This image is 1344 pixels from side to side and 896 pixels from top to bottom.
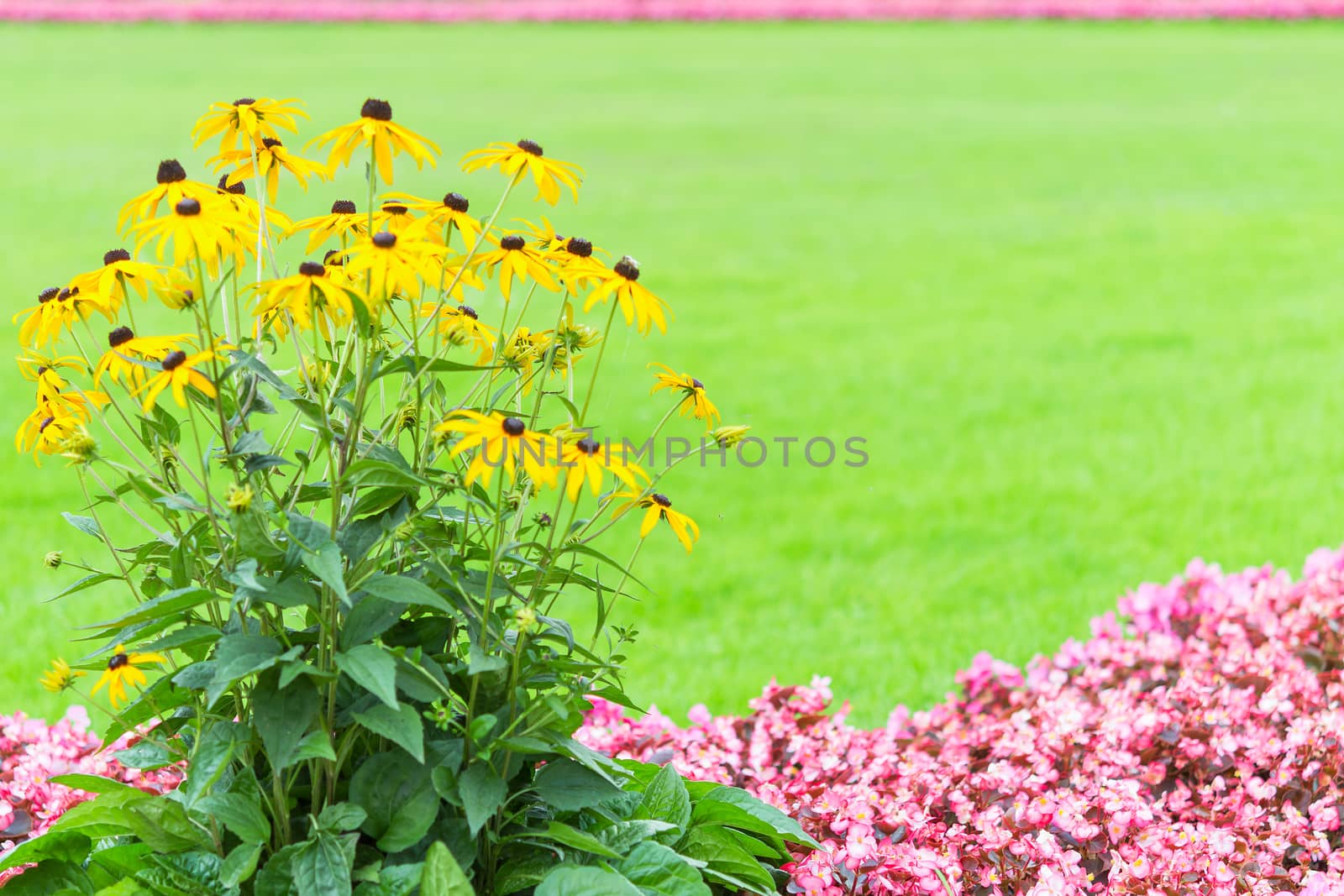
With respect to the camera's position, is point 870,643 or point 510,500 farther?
point 870,643

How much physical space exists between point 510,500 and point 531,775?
416 millimetres

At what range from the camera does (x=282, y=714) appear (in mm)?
1684

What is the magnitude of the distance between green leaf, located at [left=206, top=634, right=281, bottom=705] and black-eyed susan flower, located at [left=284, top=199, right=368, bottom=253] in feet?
1.82

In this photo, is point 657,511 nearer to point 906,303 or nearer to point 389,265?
point 389,265

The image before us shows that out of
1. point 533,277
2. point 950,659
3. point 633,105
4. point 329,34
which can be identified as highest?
point 329,34

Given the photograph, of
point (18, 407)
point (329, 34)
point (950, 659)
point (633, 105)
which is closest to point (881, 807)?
point (950, 659)

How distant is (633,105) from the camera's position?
14.1m

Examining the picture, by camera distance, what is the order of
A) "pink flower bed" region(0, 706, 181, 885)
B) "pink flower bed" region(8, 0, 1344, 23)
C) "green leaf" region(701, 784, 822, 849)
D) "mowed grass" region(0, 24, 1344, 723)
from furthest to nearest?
"pink flower bed" region(8, 0, 1344, 23) < "mowed grass" region(0, 24, 1344, 723) < "pink flower bed" region(0, 706, 181, 885) < "green leaf" region(701, 784, 822, 849)

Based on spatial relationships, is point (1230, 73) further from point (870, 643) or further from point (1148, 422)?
point (870, 643)

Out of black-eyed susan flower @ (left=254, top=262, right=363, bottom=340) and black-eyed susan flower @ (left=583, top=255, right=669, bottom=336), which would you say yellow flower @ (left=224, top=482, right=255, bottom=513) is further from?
black-eyed susan flower @ (left=583, top=255, right=669, bottom=336)

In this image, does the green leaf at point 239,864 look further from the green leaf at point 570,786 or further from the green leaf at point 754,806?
Result: the green leaf at point 754,806

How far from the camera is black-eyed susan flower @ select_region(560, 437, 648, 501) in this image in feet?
5.52

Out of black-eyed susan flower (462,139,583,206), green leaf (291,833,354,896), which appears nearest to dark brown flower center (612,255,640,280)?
black-eyed susan flower (462,139,583,206)

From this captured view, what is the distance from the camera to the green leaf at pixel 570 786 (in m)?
1.88
